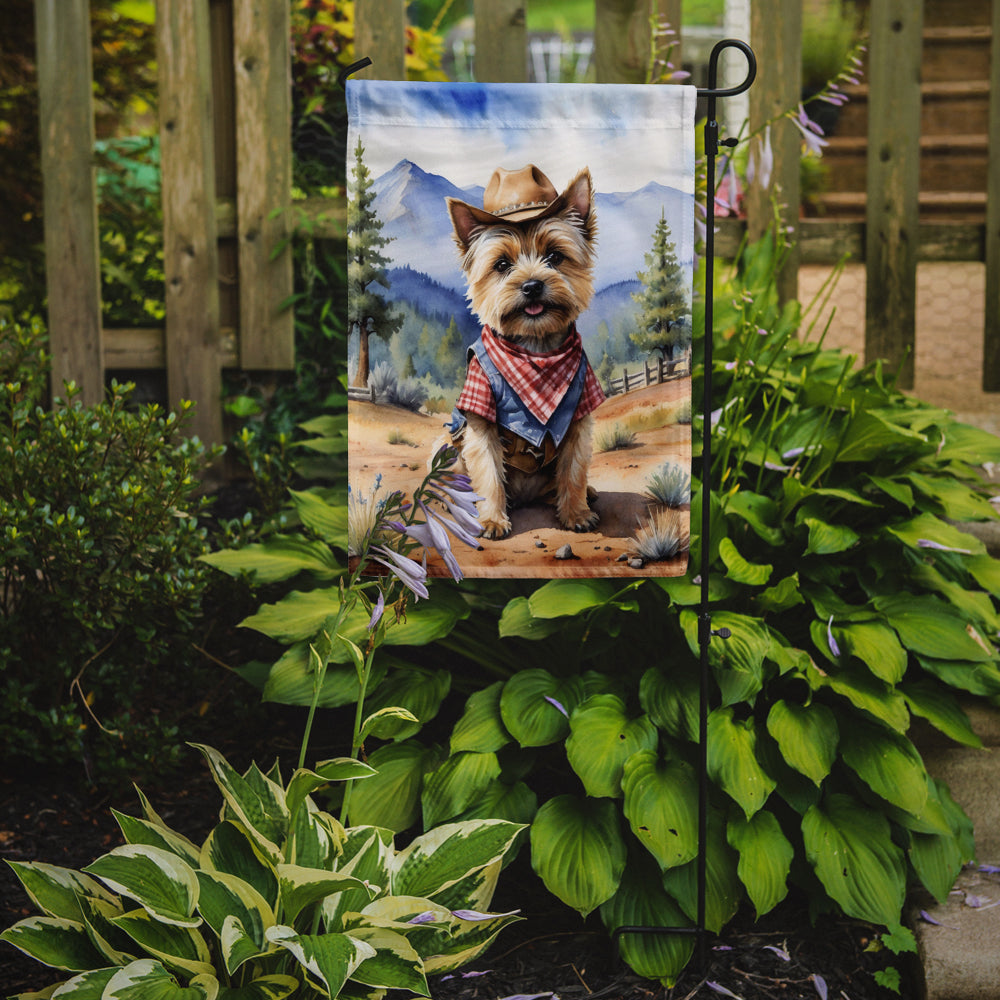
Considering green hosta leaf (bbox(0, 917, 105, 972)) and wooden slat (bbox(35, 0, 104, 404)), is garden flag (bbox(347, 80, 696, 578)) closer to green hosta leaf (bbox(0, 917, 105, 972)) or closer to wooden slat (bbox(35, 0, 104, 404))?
green hosta leaf (bbox(0, 917, 105, 972))

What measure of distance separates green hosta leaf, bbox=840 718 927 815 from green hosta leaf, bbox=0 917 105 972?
140 cm

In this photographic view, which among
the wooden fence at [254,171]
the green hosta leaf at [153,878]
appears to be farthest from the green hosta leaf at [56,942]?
the wooden fence at [254,171]

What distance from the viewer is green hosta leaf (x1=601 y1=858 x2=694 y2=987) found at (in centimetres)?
186

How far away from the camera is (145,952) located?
5.08 ft

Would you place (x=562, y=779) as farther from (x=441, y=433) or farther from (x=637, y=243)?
(x=637, y=243)

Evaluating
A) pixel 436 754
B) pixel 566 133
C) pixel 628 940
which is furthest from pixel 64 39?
pixel 628 940

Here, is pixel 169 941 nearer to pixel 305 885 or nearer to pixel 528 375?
pixel 305 885

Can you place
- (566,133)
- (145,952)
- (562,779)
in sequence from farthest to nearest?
(562,779), (566,133), (145,952)

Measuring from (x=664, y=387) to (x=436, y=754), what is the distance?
2.89 ft

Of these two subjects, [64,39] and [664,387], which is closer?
[664,387]

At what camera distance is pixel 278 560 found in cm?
239

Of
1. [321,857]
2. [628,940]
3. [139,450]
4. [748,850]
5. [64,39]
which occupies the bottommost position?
[628,940]

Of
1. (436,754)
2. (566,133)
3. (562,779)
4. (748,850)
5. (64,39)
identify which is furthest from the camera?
(64,39)

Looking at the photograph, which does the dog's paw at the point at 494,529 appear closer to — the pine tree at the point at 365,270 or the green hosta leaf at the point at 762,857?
the pine tree at the point at 365,270
